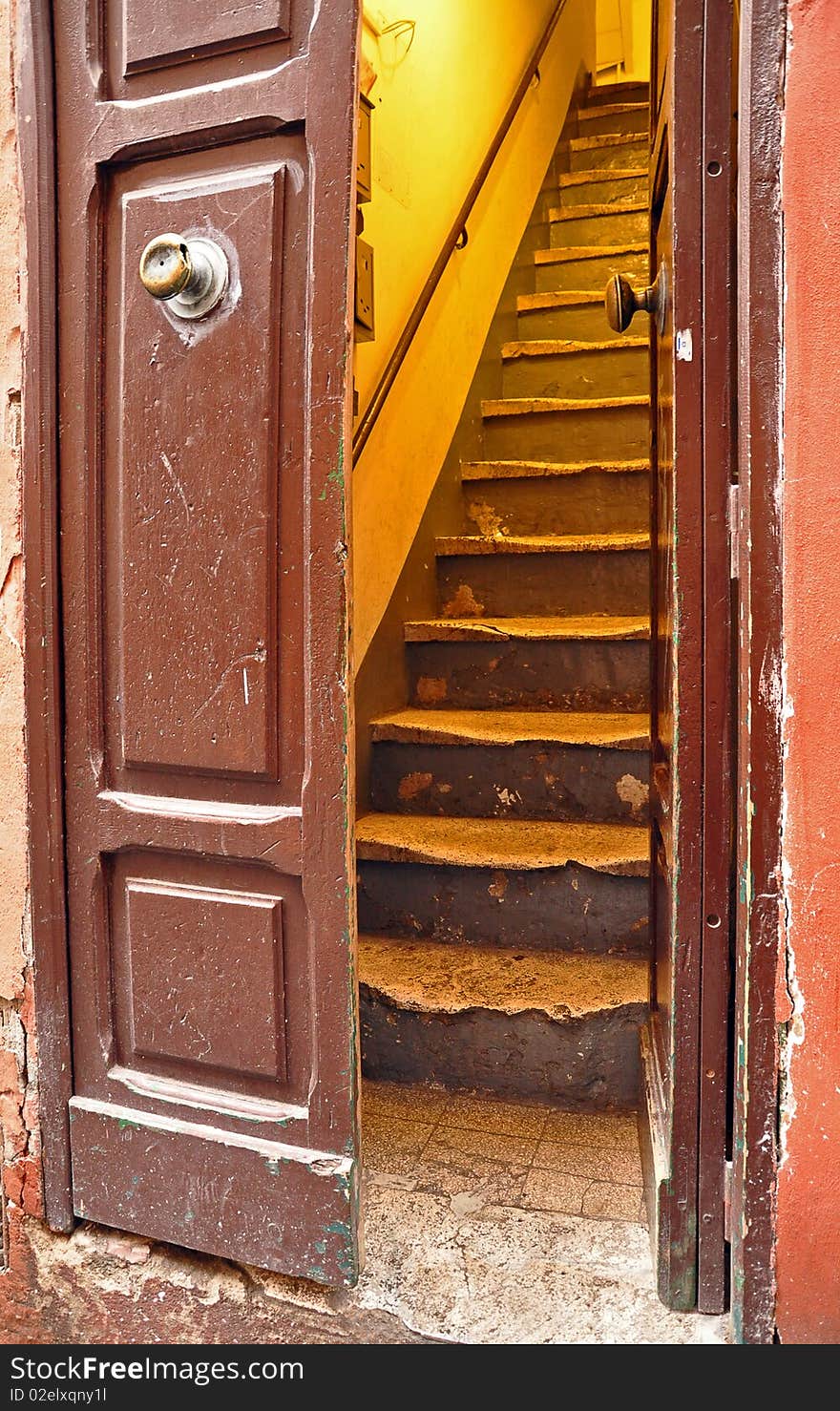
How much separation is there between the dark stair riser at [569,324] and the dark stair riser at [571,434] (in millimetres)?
568

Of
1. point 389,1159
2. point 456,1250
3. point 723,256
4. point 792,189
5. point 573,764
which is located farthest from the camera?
point 573,764

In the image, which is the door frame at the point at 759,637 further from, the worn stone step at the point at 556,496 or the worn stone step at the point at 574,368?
the worn stone step at the point at 574,368

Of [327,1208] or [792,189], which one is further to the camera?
[327,1208]

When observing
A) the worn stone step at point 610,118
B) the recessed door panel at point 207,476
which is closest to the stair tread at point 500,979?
the recessed door panel at point 207,476

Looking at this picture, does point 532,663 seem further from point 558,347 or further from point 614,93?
point 614,93

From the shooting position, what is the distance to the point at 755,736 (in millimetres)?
1235

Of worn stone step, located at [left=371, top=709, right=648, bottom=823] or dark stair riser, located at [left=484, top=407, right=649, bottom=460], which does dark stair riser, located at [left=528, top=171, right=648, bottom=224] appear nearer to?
→ dark stair riser, located at [left=484, top=407, right=649, bottom=460]

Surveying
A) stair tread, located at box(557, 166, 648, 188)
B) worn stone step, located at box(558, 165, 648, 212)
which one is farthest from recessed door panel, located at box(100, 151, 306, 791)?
stair tread, located at box(557, 166, 648, 188)

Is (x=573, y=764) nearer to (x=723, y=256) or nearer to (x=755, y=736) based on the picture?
(x=755, y=736)

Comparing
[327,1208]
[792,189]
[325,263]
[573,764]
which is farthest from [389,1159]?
[792,189]

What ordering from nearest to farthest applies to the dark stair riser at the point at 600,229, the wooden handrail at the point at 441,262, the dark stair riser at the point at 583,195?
the wooden handrail at the point at 441,262 < the dark stair riser at the point at 600,229 < the dark stair riser at the point at 583,195

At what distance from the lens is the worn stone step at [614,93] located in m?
5.28

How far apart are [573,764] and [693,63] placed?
5.31 ft

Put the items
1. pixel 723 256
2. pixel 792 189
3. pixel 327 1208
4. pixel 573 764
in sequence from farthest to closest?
pixel 573 764
pixel 327 1208
pixel 723 256
pixel 792 189
